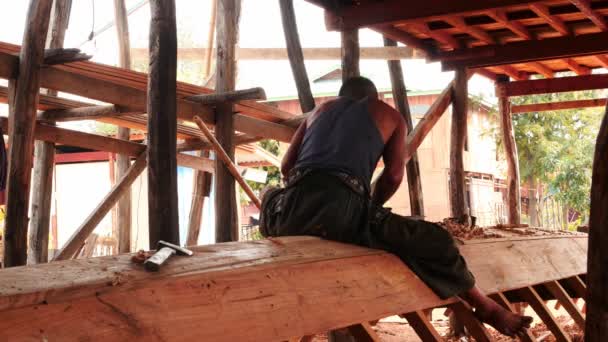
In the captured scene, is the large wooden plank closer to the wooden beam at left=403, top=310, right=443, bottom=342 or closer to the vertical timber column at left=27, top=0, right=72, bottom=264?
the vertical timber column at left=27, top=0, right=72, bottom=264

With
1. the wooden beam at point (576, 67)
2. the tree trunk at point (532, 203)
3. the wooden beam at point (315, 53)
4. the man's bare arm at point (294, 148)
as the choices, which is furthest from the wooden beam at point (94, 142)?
the tree trunk at point (532, 203)

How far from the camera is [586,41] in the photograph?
814 centimetres

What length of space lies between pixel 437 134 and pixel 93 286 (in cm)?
1880

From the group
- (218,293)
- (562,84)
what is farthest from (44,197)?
(562,84)

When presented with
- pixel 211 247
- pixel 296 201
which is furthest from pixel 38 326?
pixel 296 201

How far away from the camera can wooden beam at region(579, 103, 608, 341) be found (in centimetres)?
314

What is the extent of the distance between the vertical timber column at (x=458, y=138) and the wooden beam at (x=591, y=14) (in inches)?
61.7

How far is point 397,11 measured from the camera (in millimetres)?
6633

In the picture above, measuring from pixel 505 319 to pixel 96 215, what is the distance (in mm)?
4426

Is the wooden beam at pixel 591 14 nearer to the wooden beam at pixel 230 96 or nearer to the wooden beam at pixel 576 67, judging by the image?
the wooden beam at pixel 576 67

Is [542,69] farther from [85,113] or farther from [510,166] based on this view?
[85,113]

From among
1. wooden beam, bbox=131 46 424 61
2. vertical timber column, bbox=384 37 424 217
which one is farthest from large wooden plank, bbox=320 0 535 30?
wooden beam, bbox=131 46 424 61

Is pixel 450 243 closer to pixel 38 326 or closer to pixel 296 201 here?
pixel 296 201

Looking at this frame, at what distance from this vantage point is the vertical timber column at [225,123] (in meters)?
6.79
